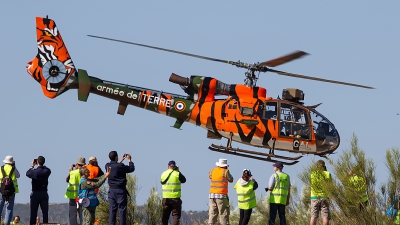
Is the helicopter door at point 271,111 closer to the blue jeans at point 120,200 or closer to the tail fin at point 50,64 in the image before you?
the tail fin at point 50,64

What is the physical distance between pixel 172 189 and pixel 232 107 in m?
6.56

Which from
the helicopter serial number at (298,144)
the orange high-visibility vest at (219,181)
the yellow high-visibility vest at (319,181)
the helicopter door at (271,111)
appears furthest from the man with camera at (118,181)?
the helicopter serial number at (298,144)

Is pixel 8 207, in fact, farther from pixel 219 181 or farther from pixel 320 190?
pixel 320 190

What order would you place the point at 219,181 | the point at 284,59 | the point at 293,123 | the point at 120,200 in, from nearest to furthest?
the point at 120,200, the point at 219,181, the point at 284,59, the point at 293,123

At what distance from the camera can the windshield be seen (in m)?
27.1

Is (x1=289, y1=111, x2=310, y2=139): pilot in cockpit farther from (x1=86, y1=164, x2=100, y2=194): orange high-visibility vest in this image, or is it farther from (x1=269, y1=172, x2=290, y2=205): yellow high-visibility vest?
(x1=86, y1=164, x2=100, y2=194): orange high-visibility vest

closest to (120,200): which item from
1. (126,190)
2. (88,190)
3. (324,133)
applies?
(126,190)

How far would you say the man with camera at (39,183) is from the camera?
21.7 metres

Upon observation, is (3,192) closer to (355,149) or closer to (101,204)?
(101,204)

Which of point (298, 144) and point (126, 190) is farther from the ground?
point (298, 144)

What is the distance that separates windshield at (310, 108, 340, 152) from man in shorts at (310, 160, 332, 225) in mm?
6097

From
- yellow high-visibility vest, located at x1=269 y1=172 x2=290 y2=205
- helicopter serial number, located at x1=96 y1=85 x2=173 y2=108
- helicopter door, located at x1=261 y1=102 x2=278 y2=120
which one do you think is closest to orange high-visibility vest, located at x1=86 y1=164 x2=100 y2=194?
yellow high-visibility vest, located at x1=269 y1=172 x2=290 y2=205

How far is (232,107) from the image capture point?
27031 mm

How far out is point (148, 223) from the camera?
25.6 m
